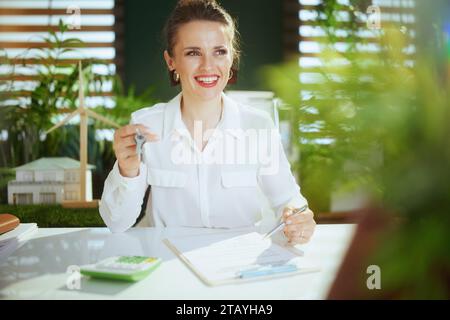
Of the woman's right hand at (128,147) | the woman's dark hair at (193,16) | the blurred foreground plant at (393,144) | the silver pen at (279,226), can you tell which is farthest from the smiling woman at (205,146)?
the blurred foreground plant at (393,144)

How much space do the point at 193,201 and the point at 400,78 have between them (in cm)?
82

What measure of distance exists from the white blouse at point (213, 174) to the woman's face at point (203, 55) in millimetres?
69

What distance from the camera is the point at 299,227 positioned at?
0.71m

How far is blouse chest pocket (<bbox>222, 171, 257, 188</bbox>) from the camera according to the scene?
1010 mm

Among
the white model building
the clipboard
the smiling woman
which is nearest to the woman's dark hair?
the smiling woman

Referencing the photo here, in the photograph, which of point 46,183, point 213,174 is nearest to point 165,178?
point 213,174

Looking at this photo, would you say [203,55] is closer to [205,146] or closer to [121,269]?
[205,146]

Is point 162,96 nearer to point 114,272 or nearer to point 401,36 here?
point 114,272

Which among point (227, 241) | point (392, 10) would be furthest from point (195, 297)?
point (392, 10)

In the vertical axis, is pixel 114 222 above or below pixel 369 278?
below

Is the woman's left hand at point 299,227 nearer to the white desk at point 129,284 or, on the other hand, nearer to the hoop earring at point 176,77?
the white desk at point 129,284

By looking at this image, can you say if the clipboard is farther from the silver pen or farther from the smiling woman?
the smiling woman

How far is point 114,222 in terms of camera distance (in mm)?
869
